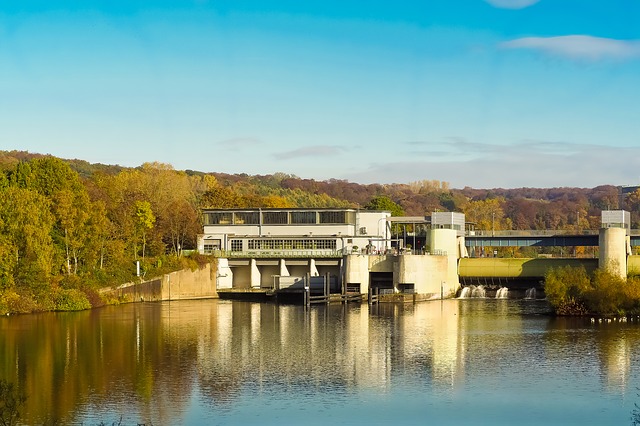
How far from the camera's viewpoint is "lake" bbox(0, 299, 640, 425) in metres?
34.3

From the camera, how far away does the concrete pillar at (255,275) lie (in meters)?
88.7

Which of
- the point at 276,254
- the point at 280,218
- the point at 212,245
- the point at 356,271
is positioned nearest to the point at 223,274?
the point at 212,245

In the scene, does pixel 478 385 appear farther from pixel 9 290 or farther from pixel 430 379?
pixel 9 290

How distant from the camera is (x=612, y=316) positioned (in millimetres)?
62781

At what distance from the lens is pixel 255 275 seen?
293 ft

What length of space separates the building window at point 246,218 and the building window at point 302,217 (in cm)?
354

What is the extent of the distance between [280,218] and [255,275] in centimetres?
614

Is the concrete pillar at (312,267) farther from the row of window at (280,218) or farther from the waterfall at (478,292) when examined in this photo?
the waterfall at (478,292)

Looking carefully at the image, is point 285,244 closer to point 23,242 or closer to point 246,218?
point 246,218

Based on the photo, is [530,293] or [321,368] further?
[530,293]

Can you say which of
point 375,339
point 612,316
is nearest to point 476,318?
point 612,316

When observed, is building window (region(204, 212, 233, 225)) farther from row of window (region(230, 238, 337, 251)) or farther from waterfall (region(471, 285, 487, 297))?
waterfall (region(471, 285, 487, 297))

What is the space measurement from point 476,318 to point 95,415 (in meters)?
36.9

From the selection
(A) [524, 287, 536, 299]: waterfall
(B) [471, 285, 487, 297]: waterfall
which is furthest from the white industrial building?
(A) [524, 287, 536, 299]: waterfall
